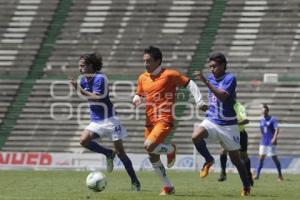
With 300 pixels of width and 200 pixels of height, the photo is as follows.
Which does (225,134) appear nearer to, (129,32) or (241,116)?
(241,116)

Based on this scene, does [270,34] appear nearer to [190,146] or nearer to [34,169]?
[190,146]

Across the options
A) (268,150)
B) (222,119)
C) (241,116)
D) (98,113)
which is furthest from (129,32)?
(222,119)

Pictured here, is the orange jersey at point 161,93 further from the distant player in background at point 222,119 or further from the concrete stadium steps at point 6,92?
the concrete stadium steps at point 6,92

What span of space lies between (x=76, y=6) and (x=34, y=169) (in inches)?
469

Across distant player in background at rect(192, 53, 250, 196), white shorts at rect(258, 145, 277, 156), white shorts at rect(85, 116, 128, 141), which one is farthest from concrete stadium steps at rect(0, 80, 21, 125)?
distant player in background at rect(192, 53, 250, 196)

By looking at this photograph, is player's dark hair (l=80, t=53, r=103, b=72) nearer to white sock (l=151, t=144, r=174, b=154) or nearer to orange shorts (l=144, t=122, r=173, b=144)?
orange shorts (l=144, t=122, r=173, b=144)

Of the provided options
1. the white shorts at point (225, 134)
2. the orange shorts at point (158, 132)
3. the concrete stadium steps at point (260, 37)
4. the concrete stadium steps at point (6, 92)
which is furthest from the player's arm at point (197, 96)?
the concrete stadium steps at point (6, 92)

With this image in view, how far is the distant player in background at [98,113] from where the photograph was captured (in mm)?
15703

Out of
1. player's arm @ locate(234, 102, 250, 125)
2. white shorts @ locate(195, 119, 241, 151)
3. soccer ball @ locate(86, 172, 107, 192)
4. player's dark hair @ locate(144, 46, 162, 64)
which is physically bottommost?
soccer ball @ locate(86, 172, 107, 192)

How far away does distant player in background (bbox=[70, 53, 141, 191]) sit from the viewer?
15.7m

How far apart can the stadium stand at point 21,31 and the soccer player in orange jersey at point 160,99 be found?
23.9 metres

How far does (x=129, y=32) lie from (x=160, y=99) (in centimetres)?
2461

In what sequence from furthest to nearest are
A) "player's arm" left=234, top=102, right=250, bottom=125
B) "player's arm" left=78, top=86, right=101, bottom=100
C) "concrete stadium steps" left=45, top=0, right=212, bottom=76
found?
1. "concrete stadium steps" left=45, top=0, right=212, bottom=76
2. "player's arm" left=234, top=102, right=250, bottom=125
3. "player's arm" left=78, top=86, right=101, bottom=100

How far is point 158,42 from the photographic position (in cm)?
3862
